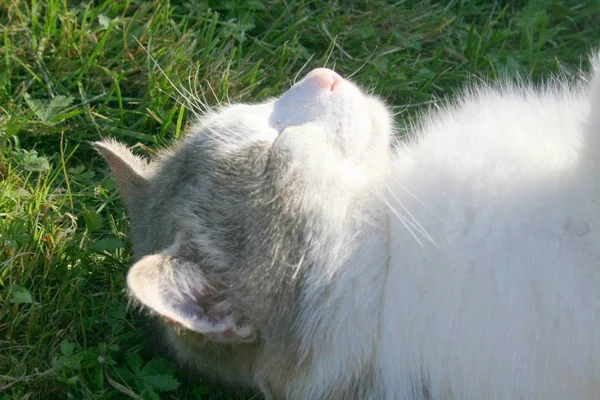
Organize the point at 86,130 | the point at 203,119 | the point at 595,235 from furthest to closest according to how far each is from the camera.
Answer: the point at 86,130, the point at 203,119, the point at 595,235

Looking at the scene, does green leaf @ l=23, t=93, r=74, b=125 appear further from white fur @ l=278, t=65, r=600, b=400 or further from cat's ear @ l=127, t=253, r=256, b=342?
white fur @ l=278, t=65, r=600, b=400

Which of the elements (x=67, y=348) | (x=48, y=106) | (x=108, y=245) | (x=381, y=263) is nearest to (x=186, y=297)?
(x=381, y=263)

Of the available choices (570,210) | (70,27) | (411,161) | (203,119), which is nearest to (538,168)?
(570,210)

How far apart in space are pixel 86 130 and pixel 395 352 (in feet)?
6.59

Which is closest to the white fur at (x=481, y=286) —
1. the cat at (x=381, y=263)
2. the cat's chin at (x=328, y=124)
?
the cat at (x=381, y=263)

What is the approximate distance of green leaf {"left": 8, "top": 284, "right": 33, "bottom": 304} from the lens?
299 centimetres

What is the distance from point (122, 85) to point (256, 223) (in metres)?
1.65

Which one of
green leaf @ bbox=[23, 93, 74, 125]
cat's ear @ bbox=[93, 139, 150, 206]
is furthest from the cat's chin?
green leaf @ bbox=[23, 93, 74, 125]

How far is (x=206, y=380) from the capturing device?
2.77 meters

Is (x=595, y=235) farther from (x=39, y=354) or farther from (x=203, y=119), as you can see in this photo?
(x=39, y=354)

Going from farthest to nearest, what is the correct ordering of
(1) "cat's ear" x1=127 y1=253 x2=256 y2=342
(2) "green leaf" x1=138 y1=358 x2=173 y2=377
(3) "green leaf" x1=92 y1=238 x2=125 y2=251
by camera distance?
1. (3) "green leaf" x1=92 y1=238 x2=125 y2=251
2. (2) "green leaf" x1=138 y1=358 x2=173 y2=377
3. (1) "cat's ear" x1=127 y1=253 x2=256 y2=342

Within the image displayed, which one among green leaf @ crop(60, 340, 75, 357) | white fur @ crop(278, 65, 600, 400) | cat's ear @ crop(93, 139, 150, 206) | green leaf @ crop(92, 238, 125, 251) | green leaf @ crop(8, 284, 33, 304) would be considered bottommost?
green leaf @ crop(60, 340, 75, 357)

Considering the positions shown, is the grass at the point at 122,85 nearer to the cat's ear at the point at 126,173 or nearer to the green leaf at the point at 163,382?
the green leaf at the point at 163,382

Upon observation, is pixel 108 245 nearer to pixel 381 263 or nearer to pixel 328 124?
pixel 328 124
